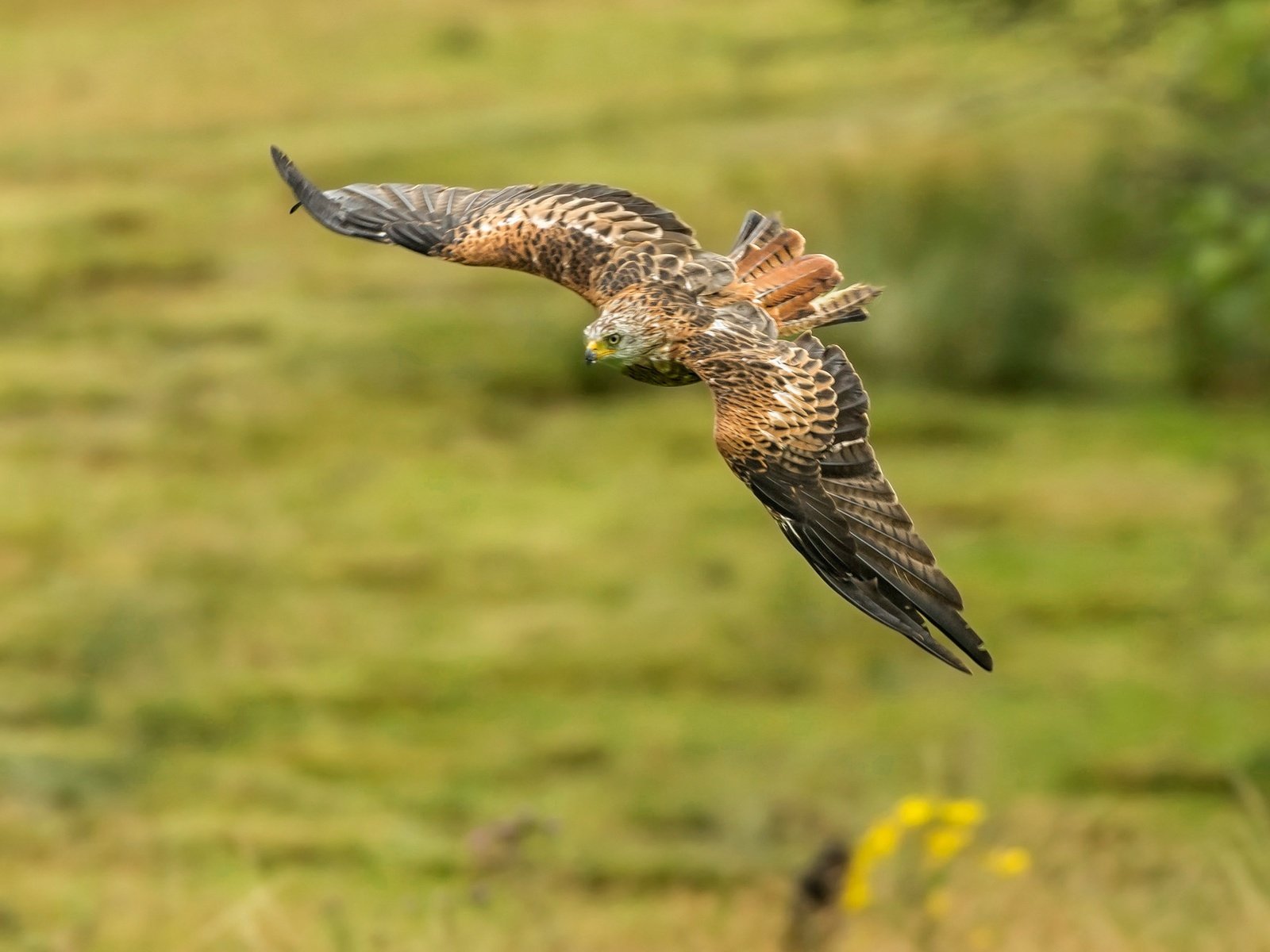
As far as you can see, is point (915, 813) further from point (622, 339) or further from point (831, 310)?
A: point (622, 339)

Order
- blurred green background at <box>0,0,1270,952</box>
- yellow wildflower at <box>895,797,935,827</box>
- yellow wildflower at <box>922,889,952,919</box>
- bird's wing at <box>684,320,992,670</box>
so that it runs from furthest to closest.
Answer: blurred green background at <box>0,0,1270,952</box>
yellow wildflower at <box>922,889,952,919</box>
yellow wildflower at <box>895,797,935,827</box>
bird's wing at <box>684,320,992,670</box>

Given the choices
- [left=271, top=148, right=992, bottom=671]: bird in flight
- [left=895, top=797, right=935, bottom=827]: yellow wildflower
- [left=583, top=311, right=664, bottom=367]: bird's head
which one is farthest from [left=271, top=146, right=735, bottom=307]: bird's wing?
[left=895, top=797, right=935, bottom=827]: yellow wildflower

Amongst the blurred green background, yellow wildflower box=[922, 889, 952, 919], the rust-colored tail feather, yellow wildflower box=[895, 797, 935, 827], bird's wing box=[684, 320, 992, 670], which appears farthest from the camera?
the blurred green background

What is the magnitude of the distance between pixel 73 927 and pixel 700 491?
724 cm

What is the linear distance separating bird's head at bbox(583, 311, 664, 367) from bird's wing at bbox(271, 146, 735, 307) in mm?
213

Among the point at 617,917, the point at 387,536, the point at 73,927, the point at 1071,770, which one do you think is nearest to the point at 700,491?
the point at 387,536

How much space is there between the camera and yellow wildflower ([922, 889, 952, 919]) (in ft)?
24.6

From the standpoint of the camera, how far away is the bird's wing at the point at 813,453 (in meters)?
4.91

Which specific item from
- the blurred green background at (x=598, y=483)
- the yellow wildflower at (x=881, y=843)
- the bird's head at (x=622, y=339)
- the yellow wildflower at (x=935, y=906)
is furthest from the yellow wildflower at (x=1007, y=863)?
the bird's head at (x=622, y=339)

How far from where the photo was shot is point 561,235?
17.7 feet

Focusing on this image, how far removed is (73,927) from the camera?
29.6ft

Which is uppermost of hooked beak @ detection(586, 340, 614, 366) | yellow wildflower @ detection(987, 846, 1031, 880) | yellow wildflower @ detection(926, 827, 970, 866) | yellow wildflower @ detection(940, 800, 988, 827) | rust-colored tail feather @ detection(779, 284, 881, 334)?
rust-colored tail feather @ detection(779, 284, 881, 334)

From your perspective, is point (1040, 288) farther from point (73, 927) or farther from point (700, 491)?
point (73, 927)

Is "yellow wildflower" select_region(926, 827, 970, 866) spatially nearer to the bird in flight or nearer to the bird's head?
the bird in flight
